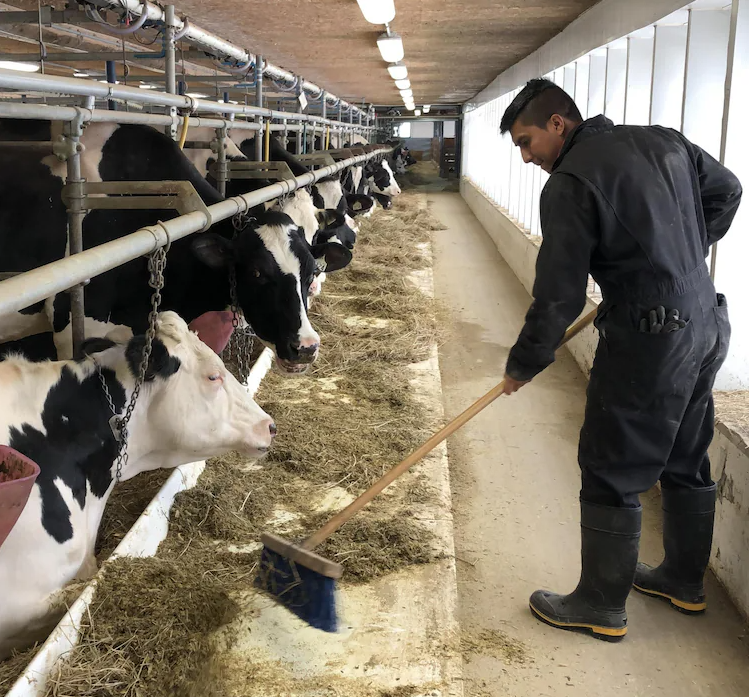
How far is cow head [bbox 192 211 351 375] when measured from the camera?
4.02m

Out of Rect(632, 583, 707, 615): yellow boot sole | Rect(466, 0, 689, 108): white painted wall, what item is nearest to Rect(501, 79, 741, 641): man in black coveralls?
Rect(632, 583, 707, 615): yellow boot sole

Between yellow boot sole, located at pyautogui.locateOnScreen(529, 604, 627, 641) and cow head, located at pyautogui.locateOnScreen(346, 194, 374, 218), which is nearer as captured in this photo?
yellow boot sole, located at pyautogui.locateOnScreen(529, 604, 627, 641)

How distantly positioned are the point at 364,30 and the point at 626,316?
6.05 meters

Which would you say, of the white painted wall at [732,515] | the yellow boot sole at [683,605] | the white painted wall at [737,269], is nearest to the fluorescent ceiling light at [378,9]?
the white painted wall at [732,515]

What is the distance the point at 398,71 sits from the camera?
1216cm

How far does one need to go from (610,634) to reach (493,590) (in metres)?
0.50

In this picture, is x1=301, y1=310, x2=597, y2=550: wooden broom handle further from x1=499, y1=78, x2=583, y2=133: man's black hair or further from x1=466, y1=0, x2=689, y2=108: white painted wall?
x1=466, y1=0, x2=689, y2=108: white painted wall

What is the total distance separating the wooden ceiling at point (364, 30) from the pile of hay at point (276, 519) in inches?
105

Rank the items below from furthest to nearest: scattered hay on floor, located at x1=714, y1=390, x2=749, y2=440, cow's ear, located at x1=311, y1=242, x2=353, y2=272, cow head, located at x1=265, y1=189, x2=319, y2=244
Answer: cow head, located at x1=265, y1=189, x2=319, y2=244 < cow's ear, located at x1=311, y1=242, x2=353, y2=272 < scattered hay on floor, located at x1=714, y1=390, x2=749, y2=440

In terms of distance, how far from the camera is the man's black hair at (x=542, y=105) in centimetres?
278

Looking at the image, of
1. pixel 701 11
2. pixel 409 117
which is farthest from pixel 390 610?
pixel 409 117

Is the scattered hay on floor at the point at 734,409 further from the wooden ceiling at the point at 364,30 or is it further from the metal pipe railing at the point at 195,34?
the metal pipe railing at the point at 195,34

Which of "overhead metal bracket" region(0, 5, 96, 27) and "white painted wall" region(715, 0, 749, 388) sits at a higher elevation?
"overhead metal bracket" region(0, 5, 96, 27)

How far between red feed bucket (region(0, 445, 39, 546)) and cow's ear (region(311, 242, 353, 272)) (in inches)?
129
